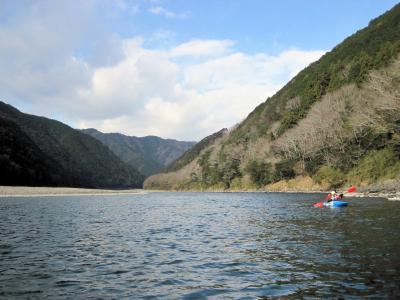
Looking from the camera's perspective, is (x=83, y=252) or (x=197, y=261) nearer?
(x=197, y=261)

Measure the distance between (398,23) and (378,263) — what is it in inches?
5746

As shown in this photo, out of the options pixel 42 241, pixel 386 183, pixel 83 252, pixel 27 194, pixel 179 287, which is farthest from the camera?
pixel 27 194

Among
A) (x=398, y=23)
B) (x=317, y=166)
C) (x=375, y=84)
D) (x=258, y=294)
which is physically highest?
(x=398, y=23)

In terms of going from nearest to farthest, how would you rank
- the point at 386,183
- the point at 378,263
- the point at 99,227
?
the point at 378,263 < the point at 99,227 < the point at 386,183

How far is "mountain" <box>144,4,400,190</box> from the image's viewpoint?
7656cm

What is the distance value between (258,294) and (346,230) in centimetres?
Result: 1612

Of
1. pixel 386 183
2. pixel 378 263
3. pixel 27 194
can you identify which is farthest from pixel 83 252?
pixel 27 194

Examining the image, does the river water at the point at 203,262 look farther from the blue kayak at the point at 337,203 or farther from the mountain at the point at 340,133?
the mountain at the point at 340,133

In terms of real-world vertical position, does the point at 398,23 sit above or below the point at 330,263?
above

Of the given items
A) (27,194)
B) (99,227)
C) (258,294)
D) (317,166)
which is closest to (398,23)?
(317,166)

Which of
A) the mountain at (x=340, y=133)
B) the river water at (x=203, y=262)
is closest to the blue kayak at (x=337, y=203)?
the river water at (x=203, y=262)

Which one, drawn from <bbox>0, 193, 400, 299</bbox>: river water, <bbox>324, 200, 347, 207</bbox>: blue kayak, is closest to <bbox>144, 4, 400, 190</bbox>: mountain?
<bbox>324, 200, 347, 207</bbox>: blue kayak

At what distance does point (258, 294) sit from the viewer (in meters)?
12.3

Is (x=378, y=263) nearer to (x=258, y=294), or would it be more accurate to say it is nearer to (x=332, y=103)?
(x=258, y=294)
